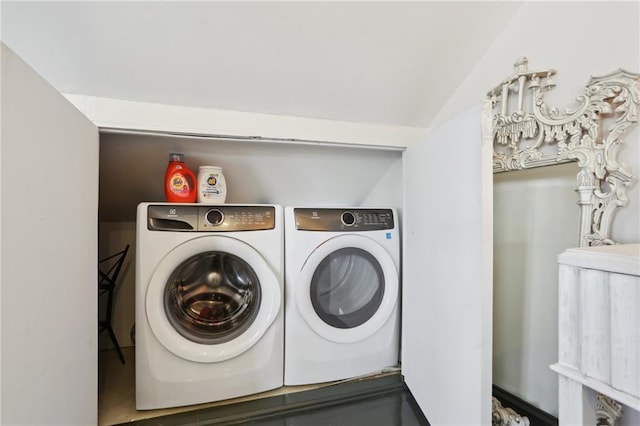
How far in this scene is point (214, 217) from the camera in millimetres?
1128

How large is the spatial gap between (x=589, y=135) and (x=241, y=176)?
1.37m

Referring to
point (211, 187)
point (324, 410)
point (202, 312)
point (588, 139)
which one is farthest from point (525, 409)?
point (211, 187)

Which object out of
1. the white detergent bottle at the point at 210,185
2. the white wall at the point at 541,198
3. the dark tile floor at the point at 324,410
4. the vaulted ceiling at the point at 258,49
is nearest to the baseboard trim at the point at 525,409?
the white wall at the point at 541,198

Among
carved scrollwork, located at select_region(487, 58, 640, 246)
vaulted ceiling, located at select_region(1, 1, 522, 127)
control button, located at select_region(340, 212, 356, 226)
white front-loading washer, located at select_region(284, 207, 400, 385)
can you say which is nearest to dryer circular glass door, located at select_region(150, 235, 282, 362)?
white front-loading washer, located at select_region(284, 207, 400, 385)

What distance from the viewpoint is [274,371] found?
1186mm

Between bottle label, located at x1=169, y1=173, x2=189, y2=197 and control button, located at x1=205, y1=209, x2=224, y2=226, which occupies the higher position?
bottle label, located at x1=169, y1=173, x2=189, y2=197

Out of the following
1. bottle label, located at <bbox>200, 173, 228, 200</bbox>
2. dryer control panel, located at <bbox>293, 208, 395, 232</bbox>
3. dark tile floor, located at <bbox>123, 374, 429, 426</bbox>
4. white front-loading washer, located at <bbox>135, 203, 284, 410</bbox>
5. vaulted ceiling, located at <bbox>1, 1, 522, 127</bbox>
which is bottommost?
dark tile floor, located at <bbox>123, 374, 429, 426</bbox>

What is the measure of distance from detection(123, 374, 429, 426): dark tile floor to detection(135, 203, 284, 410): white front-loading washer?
2.3 inches

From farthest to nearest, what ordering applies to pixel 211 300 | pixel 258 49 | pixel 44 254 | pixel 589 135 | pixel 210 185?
pixel 211 300 < pixel 210 185 < pixel 258 49 < pixel 589 135 < pixel 44 254

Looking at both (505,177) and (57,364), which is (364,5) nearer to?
(505,177)

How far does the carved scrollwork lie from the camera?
2.46 ft

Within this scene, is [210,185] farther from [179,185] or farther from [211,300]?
[211,300]

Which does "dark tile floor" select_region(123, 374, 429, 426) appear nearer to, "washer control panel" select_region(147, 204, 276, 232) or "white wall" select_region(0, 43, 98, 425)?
"white wall" select_region(0, 43, 98, 425)

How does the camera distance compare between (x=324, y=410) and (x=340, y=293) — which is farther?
(x=340, y=293)
